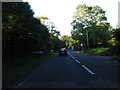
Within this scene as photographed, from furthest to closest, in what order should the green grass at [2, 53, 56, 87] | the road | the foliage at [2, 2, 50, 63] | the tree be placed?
the tree
the foliage at [2, 2, 50, 63]
the green grass at [2, 53, 56, 87]
the road

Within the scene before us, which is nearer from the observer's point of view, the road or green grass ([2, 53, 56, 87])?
the road

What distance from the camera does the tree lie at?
57.5m

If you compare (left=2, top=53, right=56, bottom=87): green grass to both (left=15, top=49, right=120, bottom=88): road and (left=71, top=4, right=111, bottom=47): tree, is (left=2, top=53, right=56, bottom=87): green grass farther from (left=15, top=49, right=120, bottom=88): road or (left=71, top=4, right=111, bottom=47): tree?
(left=71, top=4, right=111, bottom=47): tree

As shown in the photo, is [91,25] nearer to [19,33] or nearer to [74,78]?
[19,33]

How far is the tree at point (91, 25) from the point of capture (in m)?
57.5

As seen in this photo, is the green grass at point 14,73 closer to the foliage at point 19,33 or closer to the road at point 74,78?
the road at point 74,78

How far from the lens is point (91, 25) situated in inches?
2309

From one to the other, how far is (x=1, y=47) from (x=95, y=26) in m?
45.0

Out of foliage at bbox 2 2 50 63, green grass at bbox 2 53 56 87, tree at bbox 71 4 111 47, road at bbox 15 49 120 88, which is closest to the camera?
road at bbox 15 49 120 88

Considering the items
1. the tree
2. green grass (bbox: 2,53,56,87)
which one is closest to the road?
green grass (bbox: 2,53,56,87)

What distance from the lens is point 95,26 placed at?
5747 cm

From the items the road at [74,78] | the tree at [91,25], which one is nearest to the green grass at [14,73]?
the road at [74,78]

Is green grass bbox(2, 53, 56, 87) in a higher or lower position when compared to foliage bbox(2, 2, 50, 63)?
lower

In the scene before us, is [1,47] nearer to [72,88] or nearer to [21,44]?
[21,44]
